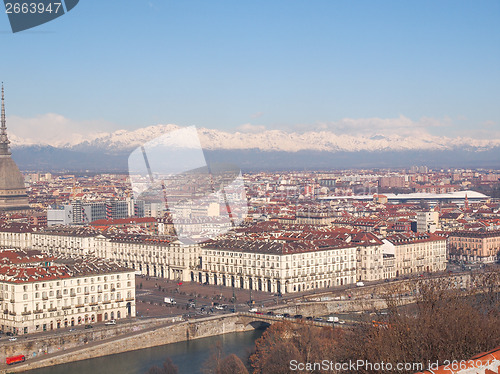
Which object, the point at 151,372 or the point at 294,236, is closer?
the point at 151,372

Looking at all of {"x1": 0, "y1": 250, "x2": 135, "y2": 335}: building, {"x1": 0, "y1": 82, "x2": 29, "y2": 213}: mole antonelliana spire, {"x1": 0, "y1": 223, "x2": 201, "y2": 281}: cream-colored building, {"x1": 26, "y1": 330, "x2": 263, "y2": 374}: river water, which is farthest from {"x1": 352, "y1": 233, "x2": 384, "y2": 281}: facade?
{"x1": 0, "y1": 82, "x2": 29, "y2": 213}: mole antonelliana spire

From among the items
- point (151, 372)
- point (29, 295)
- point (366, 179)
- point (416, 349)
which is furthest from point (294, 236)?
point (366, 179)

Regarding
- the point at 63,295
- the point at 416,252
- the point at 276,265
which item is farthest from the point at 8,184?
the point at 63,295

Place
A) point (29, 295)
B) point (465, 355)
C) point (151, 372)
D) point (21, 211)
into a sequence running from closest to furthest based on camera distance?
point (465, 355) → point (151, 372) → point (29, 295) → point (21, 211)

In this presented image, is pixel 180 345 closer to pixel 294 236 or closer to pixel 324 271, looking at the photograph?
pixel 324 271

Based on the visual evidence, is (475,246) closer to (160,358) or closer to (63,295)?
(63,295)

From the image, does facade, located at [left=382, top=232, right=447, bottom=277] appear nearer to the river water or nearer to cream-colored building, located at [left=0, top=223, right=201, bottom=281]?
cream-colored building, located at [left=0, top=223, right=201, bottom=281]
